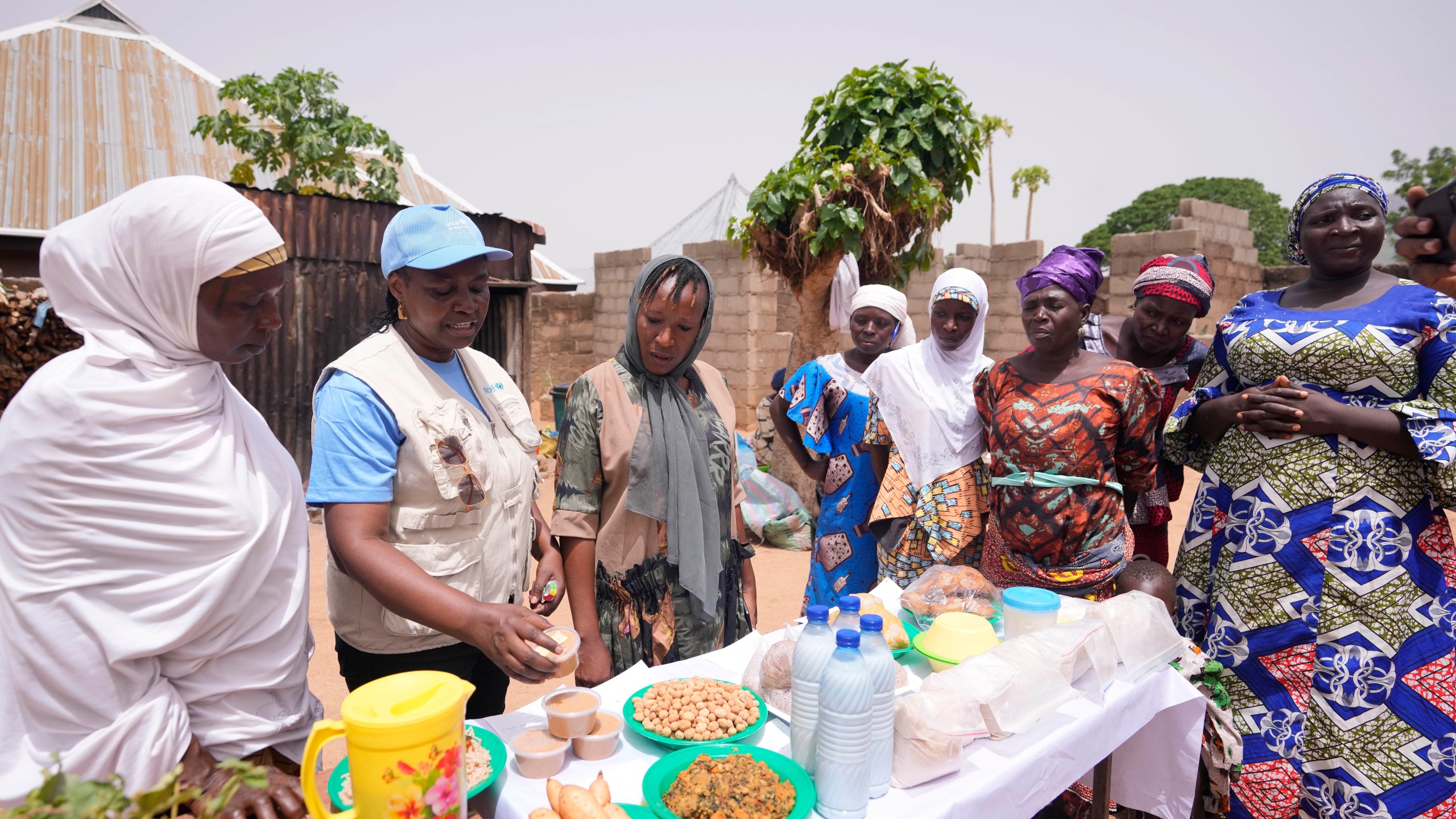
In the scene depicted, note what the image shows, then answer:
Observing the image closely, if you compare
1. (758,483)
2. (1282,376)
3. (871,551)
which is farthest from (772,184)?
(1282,376)

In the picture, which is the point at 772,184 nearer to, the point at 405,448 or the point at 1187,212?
the point at 405,448

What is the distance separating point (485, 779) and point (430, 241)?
117cm

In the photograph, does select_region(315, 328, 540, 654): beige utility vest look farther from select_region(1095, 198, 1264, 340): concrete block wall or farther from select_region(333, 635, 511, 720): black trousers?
select_region(1095, 198, 1264, 340): concrete block wall

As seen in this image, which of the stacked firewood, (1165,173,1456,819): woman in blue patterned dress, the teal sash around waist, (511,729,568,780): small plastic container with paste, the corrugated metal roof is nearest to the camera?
(511,729,568,780): small plastic container with paste

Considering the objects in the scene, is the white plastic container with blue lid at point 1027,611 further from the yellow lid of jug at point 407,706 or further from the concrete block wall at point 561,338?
the concrete block wall at point 561,338

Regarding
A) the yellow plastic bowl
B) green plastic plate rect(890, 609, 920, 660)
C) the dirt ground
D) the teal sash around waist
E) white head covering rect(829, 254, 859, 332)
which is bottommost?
the dirt ground

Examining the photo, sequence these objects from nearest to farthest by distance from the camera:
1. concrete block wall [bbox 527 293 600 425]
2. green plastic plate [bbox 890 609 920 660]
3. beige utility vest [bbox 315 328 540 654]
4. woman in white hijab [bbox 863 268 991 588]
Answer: beige utility vest [bbox 315 328 540 654], green plastic plate [bbox 890 609 920 660], woman in white hijab [bbox 863 268 991 588], concrete block wall [bbox 527 293 600 425]

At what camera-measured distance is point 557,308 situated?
13.8 metres

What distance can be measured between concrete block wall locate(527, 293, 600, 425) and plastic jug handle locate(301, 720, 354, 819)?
12.6m

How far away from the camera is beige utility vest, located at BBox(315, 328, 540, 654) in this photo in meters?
1.75

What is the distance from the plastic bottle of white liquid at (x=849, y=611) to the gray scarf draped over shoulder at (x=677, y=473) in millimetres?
530

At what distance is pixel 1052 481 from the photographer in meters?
2.56

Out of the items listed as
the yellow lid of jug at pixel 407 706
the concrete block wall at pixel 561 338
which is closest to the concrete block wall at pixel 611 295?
the concrete block wall at pixel 561 338

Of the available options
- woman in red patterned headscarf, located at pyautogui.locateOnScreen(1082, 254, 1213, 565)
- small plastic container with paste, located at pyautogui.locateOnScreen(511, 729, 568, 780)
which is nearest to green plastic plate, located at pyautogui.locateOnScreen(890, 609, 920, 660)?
small plastic container with paste, located at pyautogui.locateOnScreen(511, 729, 568, 780)
